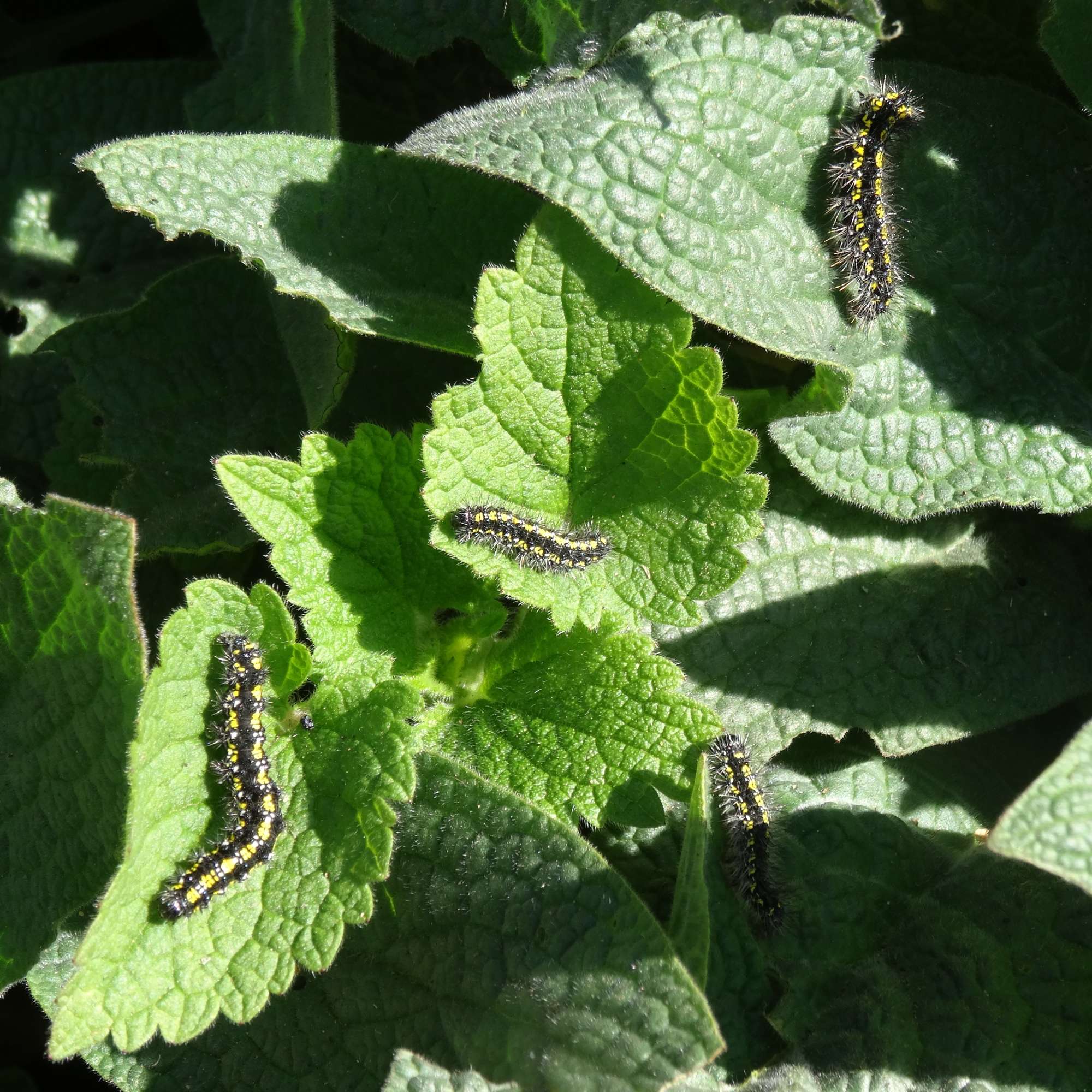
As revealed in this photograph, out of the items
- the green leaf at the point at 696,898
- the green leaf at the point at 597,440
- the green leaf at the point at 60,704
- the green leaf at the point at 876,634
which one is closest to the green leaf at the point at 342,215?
the green leaf at the point at 597,440

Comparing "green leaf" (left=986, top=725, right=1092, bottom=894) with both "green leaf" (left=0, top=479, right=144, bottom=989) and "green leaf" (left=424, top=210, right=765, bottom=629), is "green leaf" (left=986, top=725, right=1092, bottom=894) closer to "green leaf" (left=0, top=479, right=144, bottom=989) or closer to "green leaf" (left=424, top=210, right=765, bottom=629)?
"green leaf" (left=424, top=210, right=765, bottom=629)

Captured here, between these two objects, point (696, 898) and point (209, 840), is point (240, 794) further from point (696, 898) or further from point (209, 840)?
point (696, 898)

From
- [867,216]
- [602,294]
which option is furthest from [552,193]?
[867,216]

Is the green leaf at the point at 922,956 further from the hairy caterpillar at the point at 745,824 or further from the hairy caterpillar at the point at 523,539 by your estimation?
the hairy caterpillar at the point at 523,539

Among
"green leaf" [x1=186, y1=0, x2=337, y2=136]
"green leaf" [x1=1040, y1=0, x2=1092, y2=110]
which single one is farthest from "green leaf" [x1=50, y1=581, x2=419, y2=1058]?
"green leaf" [x1=1040, y1=0, x2=1092, y2=110]

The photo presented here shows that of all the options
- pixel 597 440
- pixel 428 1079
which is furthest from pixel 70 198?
pixel 428 1079

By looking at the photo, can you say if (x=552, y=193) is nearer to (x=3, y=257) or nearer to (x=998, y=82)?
(x=998, y=82)
